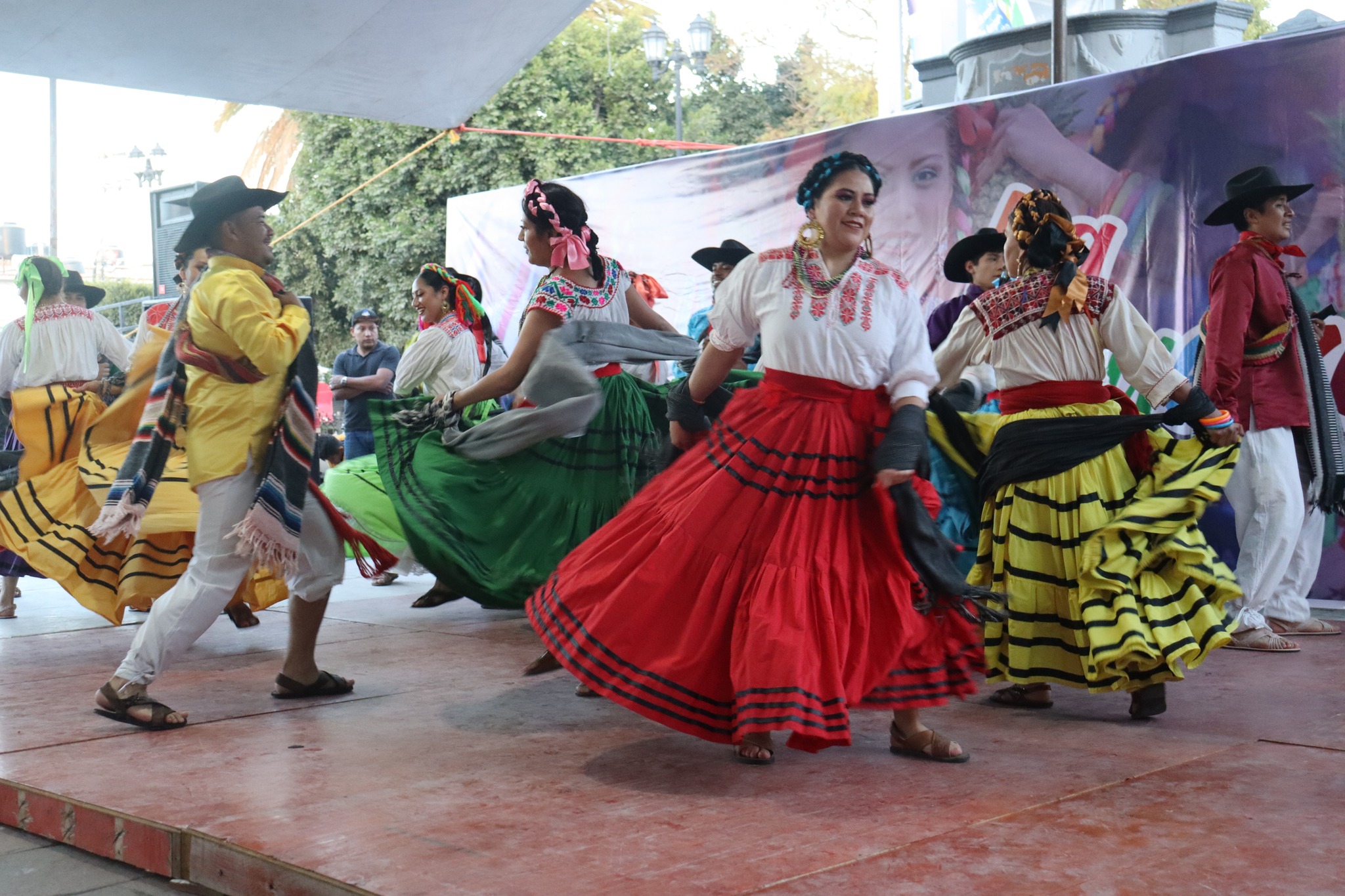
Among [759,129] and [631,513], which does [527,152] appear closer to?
[759,129]

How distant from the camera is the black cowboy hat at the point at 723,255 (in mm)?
7176

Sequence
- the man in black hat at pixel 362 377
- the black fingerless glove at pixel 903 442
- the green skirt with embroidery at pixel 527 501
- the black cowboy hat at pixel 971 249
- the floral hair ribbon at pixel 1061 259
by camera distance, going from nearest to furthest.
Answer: the black fingerless glove at pixel 903 442
the floral hair ribbon at pixel 1061 259
the green skirt with embroidery at pixel 527 501
the black cowboy hat at pixel 971 249
the man in black hat at pixel 362 377

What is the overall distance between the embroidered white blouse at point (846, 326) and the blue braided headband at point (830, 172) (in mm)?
191

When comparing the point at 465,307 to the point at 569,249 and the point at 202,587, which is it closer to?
the point at 569,249

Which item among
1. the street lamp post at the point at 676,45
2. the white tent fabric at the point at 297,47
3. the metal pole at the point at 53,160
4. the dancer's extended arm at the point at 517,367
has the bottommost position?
the dancer's extended arm at the point at 517,367

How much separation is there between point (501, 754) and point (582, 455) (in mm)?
1570

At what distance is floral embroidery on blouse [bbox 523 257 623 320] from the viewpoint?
487cm

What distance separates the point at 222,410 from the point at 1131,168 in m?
4.62

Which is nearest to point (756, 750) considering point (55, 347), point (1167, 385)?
point (1167, 385)

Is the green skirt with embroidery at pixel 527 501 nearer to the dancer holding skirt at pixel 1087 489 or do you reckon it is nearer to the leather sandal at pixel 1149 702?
the dancer holding skirt at pixel 1087 489

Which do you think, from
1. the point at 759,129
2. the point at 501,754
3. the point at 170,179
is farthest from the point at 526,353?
the point at 170,179

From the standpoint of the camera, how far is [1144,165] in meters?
6.52

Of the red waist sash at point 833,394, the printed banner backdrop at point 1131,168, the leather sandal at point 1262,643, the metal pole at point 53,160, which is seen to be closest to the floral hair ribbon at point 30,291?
the printed banner backdrop at point 1131,168

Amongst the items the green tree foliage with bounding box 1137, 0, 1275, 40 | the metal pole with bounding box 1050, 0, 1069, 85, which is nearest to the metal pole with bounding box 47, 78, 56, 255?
the metal pole with bounding box 1050, 0, 1069, 85
